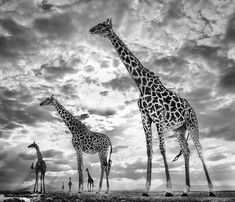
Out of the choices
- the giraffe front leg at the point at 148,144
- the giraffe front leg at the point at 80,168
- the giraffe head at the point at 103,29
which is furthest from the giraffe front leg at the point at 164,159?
the giraffe front leg at the point at 80,168

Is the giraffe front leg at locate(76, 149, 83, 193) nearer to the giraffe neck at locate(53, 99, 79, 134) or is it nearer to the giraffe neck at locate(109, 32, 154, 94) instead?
the giraffe neck at locate(53, 99, 79, 134)

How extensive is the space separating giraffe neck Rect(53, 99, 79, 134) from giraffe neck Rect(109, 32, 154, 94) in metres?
8.53

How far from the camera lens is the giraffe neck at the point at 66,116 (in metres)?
20.4

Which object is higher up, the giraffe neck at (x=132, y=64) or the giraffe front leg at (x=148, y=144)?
the giraffe neck at (x=132, y=64)

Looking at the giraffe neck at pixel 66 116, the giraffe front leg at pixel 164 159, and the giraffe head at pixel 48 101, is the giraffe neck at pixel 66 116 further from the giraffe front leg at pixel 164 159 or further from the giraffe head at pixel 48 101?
the giraffe front leg at pixel 164 159

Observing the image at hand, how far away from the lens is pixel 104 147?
2016 cm

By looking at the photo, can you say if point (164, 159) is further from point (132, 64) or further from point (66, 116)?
point (66, 116)

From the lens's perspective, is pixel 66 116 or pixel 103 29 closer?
pixel 103 29

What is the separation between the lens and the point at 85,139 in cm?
1958

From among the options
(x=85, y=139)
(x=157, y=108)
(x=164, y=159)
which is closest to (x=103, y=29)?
(x=157, y=108)

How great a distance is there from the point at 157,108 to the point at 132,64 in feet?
9.05

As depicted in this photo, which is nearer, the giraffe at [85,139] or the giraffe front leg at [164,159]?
the giraffe front leg at [164,159]

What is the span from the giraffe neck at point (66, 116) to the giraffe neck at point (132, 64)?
28.0 ft

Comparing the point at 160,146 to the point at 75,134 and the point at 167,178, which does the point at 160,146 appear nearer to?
the point at 167,178
